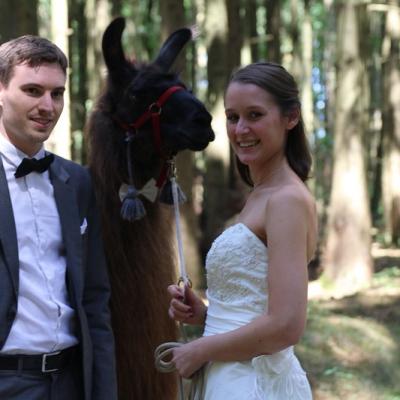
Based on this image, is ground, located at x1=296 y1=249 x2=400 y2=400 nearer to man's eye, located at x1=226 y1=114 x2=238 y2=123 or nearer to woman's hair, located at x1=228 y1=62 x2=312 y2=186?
woman's hair, located at x1=228 y1=62 x2=312 y2=186

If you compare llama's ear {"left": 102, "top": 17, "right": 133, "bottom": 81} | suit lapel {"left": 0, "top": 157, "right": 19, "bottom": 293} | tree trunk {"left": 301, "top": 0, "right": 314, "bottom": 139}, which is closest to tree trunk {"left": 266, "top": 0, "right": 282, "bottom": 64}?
tree trunk {"left": 301, "top": 0, "right": 314, "bottom": 139}

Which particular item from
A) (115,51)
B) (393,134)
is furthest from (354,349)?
(393,134)

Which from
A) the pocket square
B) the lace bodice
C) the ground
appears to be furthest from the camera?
the ground

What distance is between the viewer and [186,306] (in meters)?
3.03

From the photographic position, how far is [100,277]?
3109 mm

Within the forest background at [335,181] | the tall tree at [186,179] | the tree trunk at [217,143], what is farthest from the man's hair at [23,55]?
the tree trunk at [217,143]

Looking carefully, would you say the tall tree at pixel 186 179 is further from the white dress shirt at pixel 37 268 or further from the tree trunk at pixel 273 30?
the tree trunk at pixel 273 30

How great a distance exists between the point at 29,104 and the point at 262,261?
98 cm

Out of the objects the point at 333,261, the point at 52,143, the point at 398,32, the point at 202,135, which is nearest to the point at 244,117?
the point at 202,135

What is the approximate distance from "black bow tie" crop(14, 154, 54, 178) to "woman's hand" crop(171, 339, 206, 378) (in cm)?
Result: 82

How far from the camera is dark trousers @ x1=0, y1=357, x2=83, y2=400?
2.70m

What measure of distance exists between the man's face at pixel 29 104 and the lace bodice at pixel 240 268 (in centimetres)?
75

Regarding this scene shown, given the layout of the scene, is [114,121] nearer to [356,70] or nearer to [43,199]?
[43,199]

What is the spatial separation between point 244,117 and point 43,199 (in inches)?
31.4
